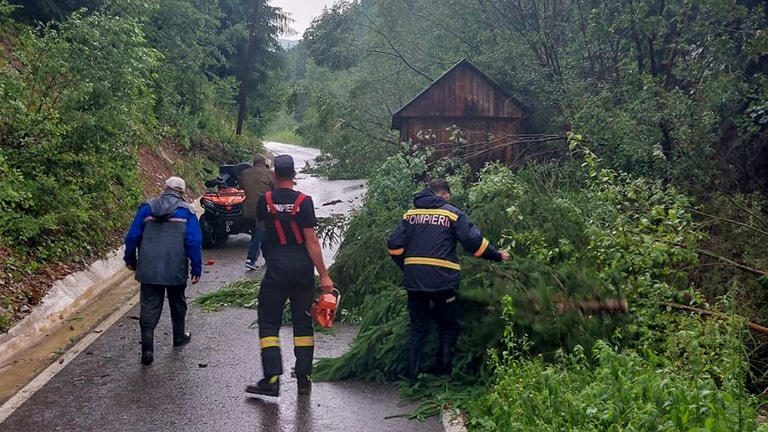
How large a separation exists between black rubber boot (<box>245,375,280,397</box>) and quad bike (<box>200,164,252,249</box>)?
8199 millimetres

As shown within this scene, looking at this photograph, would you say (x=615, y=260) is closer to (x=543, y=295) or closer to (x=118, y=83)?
(x=543, y=295)

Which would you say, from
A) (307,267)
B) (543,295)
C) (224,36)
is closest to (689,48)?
(543,295)

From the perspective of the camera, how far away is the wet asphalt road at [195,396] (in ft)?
20.6

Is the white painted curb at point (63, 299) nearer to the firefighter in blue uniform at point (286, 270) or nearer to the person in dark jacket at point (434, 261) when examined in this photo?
the firefighter in blue uniform at point (286, 270)

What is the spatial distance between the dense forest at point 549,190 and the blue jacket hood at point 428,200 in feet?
2.69

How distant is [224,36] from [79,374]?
88.6 ft

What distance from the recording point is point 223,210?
49.9ft

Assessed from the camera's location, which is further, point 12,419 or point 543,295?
point 543,295

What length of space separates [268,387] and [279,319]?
0.56 m

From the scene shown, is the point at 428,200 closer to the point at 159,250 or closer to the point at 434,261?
the point at 434,261

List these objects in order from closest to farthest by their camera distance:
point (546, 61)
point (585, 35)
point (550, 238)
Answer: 1. point (550, 238)
2. point (585, 35)
3. point (546, 61)

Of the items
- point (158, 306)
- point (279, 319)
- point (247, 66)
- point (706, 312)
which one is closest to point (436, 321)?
point (279, 319)

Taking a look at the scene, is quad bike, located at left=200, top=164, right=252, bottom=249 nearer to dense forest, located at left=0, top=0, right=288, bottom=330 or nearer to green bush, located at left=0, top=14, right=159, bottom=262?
dense forest, located at left=0, top=0, right=288, bottom=330

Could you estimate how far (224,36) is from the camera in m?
33.0
